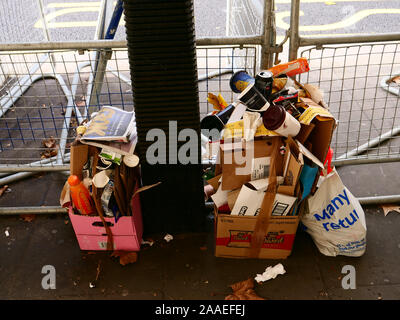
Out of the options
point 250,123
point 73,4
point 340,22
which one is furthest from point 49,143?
point 340,22

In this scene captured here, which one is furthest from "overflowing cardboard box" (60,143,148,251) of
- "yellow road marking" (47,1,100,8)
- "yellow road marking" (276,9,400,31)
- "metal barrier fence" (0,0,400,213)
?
"yellow road marking" (47,1,100,8)

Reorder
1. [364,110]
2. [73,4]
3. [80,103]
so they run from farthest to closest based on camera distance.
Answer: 1. [73,4]
2. [80,103]
3. [364,110]

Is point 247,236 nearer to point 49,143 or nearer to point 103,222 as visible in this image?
point 103,222

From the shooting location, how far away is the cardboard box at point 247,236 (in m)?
2.54

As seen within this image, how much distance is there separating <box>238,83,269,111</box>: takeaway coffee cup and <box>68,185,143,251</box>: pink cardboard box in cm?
98

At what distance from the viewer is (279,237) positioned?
2.64m

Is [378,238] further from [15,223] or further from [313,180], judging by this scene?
[15,223]

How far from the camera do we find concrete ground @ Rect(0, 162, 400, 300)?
261 centimetres

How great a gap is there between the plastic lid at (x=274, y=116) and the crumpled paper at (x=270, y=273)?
3.24 ft

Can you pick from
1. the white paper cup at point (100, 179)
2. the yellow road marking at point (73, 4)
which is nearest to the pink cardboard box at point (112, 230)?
the white paper cup at point (100, 179)

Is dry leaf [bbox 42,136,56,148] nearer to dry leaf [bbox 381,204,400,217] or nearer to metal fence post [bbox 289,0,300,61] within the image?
metal fence post [bbox 289,0,300,61]

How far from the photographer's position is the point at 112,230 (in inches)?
107

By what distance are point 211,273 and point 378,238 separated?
1.23 metres

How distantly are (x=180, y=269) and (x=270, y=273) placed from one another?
1.97 ft
